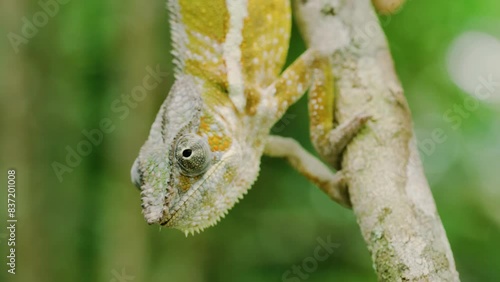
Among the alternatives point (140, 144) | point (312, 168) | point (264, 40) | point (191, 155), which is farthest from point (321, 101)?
point (140, 144)

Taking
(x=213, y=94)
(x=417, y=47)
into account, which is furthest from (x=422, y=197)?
(x=417, y=47)

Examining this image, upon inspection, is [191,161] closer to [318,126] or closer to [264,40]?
[318,126]

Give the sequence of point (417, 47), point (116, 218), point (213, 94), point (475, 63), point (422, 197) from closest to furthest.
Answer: point (422, 197) < point (213, 94) < point (475, 63) < point (417, 47) < point (116, 218)

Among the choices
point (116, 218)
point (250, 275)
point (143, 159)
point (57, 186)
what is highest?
point (143, 159)

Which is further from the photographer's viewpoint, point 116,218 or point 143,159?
point 116,218

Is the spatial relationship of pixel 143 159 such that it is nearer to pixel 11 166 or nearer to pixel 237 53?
pixel 237 53

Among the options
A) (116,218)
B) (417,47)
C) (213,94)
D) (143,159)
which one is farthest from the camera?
(116,218)
